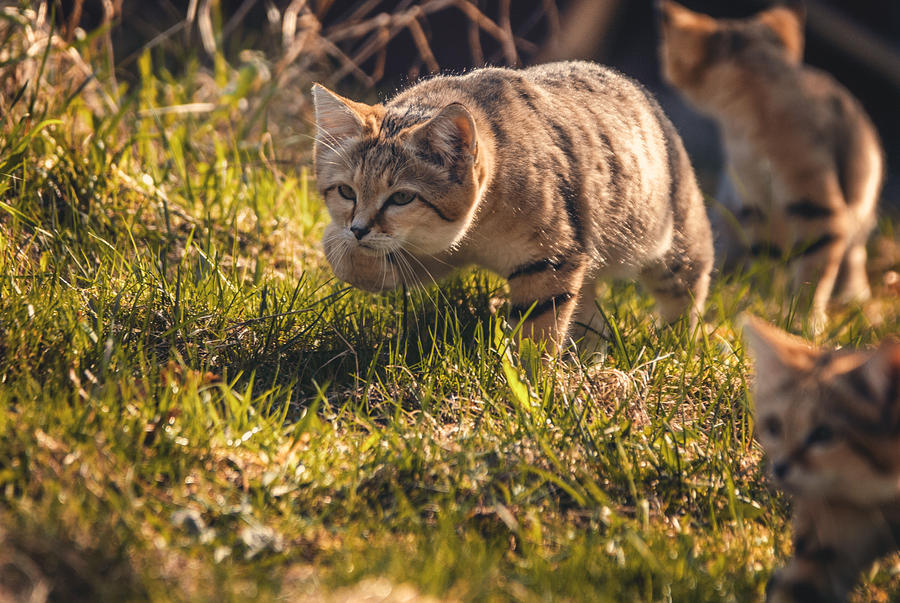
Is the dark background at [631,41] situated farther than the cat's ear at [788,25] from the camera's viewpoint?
Yes

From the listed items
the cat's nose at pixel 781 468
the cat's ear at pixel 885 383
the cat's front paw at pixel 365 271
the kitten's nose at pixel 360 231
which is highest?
the cat's ear at pixel 885 383

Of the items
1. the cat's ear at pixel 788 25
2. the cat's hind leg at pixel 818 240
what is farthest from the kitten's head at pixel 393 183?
the cat's ear at pixel 788 25

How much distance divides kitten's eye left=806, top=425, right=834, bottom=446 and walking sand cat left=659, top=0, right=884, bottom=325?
9.88ft

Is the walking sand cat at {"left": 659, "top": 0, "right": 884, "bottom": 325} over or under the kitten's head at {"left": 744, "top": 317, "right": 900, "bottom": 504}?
under

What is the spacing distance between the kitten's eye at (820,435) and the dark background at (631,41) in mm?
4460

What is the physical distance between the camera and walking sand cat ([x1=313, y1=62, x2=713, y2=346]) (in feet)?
9.96

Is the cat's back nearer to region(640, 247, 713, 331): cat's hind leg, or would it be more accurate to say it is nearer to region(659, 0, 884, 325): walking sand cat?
region(640, 247, 713, 331): cat's hind leg

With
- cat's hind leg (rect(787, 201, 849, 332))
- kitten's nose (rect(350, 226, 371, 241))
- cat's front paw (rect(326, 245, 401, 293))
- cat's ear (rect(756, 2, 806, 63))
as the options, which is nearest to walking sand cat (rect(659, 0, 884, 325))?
cat's hind leg (rect(787, 201, 849, 332))

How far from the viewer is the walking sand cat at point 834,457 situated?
1.84m

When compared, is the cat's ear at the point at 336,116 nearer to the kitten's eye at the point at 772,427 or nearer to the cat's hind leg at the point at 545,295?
the cat's hind leg at the point at 545,295

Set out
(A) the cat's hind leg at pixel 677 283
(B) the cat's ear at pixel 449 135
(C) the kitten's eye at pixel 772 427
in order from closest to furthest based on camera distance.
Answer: (C) the kitten's eye at pixel 772 427 < (B) the cat's ear at pixel 449 135 < (A) the cat's hind leg at pixel 677 283

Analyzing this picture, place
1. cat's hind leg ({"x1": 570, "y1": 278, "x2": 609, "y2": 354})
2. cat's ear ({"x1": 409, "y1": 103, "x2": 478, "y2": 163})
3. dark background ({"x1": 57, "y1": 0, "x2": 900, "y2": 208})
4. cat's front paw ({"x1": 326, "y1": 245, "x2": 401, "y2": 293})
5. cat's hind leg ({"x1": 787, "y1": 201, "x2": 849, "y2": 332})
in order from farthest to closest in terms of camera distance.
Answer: dark background ({"x1": 57, "y1": 0, "x2": 900, "y2": 208}) → cat's hind leg ({"x1": 787, "y1": 201, "x2": 849, "y2": 332}) → cat's hind leg ({"x1": 570, "y1": 278, "x2": 609, "y2": 354}) → cat's front paw ({"x1": 326, "y1": 245, "x2": 401, "y2": 293}) → cat's ear ({"x1": 409, "y1": 103, "x2": 478, "y2": 163})

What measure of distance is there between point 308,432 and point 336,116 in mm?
1309

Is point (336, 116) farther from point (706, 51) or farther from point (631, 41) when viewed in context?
point (631, 41)
